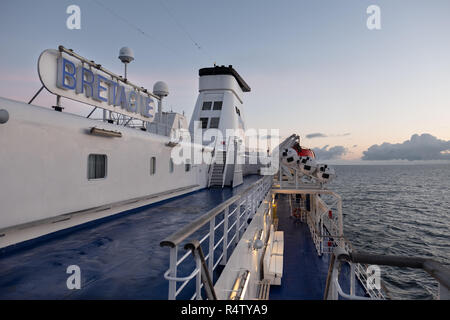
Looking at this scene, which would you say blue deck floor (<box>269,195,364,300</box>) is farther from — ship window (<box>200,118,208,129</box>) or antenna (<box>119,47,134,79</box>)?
ship window (<box>200,118,208,129</box>)

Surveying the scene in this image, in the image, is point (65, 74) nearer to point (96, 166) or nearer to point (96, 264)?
point (96, 166)

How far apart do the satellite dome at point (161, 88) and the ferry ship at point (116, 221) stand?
73mm

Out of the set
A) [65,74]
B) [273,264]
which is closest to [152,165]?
[65,74]

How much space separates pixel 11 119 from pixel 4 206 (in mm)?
1558

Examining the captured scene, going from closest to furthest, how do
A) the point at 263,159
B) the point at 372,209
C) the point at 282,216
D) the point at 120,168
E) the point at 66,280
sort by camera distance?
1. the point at 66,280
2. the point at 120,168
3. the point at 282,216
4. the point at 263,159
5. the point at 372,209

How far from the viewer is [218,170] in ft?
52.4

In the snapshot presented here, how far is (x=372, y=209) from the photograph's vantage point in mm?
35250

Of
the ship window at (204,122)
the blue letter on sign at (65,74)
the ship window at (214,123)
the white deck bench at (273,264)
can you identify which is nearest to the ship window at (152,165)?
the blue letter on sign at (65,74)

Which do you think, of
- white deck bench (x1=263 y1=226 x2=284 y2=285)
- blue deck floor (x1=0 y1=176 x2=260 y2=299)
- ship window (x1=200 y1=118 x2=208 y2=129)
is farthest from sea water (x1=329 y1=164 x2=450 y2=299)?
ship window (x1=200 y1=118 x2=208 y2=129)

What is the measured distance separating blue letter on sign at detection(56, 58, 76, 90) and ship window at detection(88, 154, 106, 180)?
185cm
